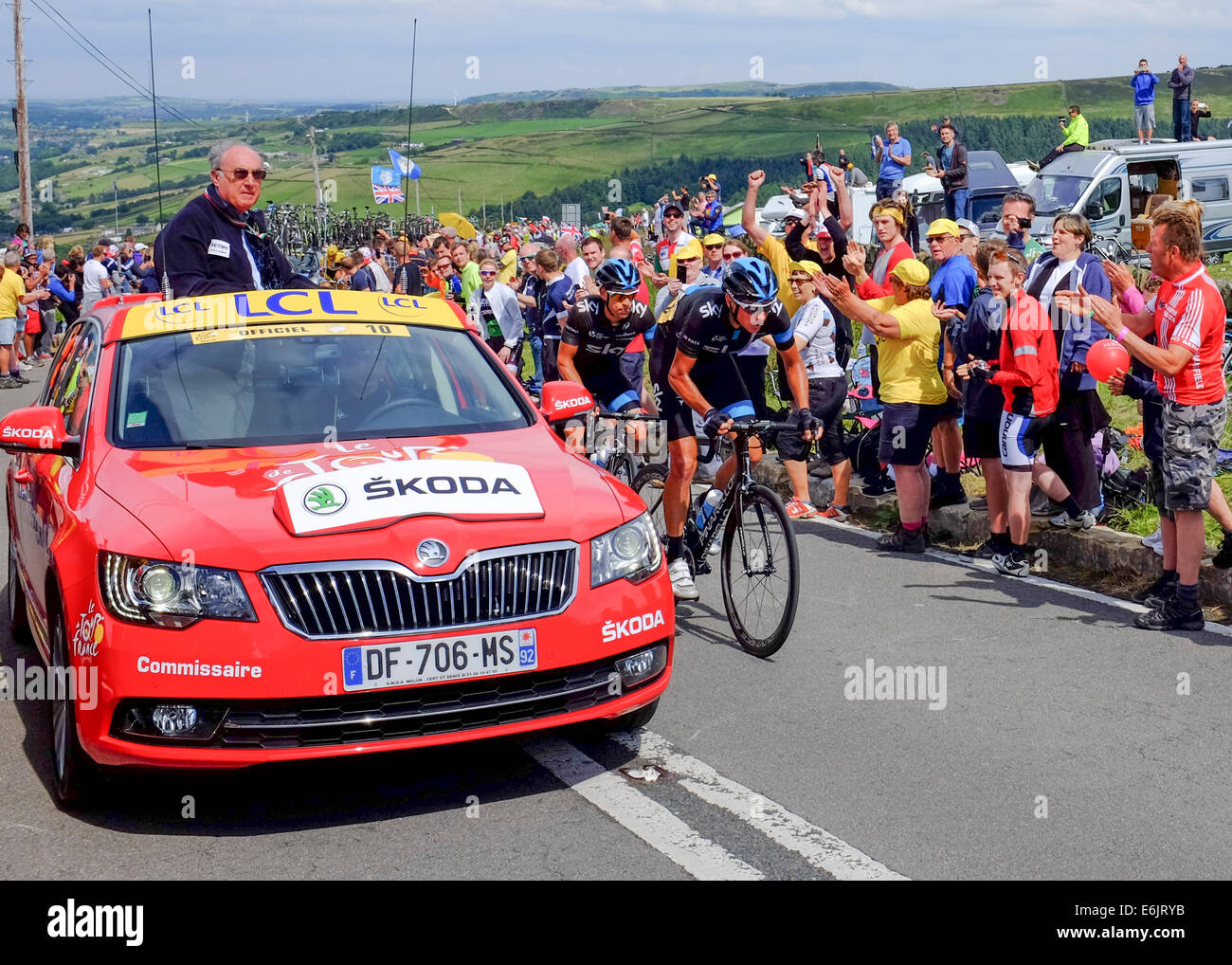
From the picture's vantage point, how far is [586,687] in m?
5.14

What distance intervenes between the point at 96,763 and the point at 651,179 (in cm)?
11279

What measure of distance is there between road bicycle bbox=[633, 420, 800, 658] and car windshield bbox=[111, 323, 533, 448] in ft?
4.81

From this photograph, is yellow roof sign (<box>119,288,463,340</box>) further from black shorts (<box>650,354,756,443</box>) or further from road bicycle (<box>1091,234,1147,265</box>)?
road bicycle (<box>1091,234,1147,265</box>)

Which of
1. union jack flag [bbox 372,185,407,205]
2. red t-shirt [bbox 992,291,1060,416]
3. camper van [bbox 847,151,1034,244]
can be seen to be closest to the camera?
red t-shirt [bbox 992,291,1060,416]

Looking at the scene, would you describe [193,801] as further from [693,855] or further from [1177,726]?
[1177,726]

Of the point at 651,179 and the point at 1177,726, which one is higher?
the point at 651,179

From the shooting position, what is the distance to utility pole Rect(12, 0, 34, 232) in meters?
43.5

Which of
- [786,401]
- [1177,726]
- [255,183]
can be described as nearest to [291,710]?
[1177,726]

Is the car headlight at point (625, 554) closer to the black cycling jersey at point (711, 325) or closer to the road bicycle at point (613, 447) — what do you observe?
the black cycling jersey at point (711, 325)

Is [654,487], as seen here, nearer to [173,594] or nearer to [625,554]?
[625,554]

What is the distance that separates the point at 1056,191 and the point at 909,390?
19006 mm

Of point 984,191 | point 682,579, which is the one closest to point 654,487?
point 682,579

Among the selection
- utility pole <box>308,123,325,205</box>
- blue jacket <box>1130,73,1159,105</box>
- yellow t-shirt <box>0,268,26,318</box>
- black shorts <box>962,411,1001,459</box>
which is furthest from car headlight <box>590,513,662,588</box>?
utility pole <box>308,123,325,205</box>
